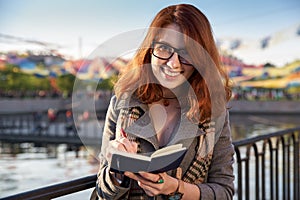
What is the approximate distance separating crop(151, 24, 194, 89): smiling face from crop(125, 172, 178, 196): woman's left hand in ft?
0.79

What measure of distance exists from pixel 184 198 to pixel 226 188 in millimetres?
151

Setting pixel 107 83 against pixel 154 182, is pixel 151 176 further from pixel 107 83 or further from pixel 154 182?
pixel 107 83

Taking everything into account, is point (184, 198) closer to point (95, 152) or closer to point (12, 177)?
point (95, 152)

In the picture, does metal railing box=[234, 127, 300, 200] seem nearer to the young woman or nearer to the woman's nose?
the young woman

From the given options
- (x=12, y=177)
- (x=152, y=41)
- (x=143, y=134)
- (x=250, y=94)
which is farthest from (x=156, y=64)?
(x=250, y=94)

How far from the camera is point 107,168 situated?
114 cm

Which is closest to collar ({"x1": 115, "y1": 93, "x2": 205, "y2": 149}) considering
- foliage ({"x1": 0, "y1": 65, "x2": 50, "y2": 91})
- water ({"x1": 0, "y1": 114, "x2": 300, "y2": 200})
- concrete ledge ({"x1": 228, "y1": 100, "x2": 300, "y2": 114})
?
water ({"x1": 0, "y1": 114, "x2": 300, "y2": 200})

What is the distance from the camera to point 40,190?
1.28 m

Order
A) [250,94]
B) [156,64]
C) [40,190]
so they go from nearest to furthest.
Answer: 1. [156,64]
2. [40,190]
3. [250,94]

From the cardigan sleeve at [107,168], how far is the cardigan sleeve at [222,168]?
256 millimetres

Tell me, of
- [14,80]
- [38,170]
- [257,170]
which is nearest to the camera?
[257,170]

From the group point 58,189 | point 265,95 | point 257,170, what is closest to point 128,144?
point 58,189

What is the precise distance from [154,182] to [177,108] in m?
0.26

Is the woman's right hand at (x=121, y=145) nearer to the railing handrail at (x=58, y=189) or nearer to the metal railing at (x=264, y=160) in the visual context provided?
the railing handrail at (x=58, y=189)
